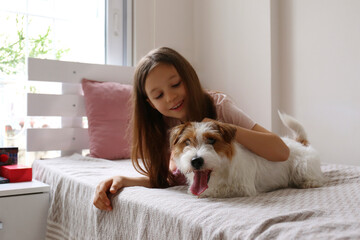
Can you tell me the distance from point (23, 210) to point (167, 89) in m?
0.91

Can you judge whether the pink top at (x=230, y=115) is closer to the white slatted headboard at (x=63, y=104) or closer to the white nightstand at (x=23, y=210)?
the white nightstand at (x=23, y=210)

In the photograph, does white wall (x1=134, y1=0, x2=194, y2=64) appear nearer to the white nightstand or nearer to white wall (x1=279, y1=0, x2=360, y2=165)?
white wall (x1=279, y1=0, x2=360, y2=165)

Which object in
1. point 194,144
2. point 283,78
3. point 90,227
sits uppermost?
point 283,78

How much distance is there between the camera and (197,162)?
3.19ft

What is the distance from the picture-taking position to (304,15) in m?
2.36

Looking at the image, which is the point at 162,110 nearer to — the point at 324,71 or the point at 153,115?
the point at 153,115

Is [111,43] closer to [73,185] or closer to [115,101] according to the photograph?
[115,101]

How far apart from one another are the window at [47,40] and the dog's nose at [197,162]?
1710mm

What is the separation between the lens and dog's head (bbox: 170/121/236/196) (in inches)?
38.6

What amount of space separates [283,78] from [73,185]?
166 cm

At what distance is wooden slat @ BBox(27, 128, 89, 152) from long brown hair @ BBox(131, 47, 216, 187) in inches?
42.0

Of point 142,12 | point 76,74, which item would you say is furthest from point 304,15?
point 76,74

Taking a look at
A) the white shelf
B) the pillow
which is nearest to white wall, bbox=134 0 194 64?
the pillow

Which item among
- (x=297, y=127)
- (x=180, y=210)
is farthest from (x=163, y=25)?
(x=180, y=210)
